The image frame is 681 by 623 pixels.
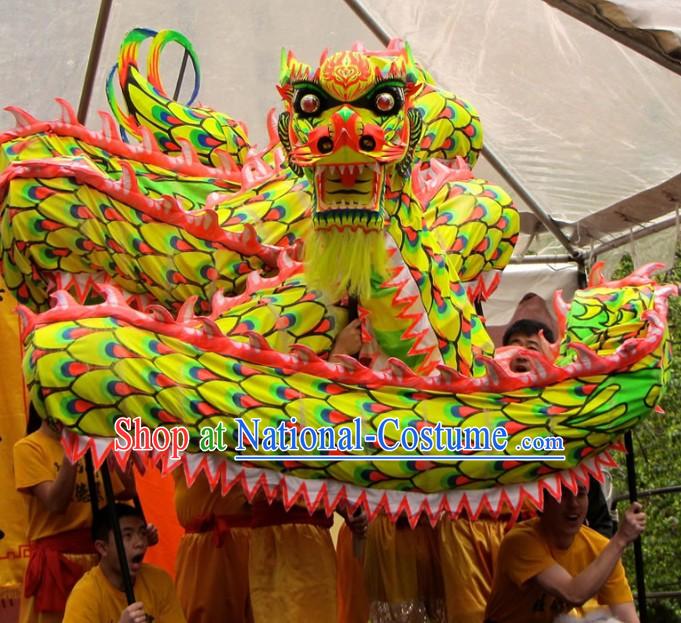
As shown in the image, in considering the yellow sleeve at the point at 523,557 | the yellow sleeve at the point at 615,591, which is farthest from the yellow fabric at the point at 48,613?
the yellow sleeve at the point at 615,591

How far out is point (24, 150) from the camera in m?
3.46

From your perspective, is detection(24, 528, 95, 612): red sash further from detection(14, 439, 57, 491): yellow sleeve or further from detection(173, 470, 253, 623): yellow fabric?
detection(173, 470, 253, 623): yellow fabric

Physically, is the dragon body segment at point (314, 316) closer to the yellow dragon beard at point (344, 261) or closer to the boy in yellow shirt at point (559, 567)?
the yellow dragon beard at point (344, 261)

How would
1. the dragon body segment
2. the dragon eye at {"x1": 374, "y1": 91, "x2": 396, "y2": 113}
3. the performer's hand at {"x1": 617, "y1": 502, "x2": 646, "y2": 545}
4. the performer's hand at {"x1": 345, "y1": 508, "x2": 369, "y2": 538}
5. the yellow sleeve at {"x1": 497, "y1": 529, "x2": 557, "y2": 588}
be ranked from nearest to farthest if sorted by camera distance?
the dragon body segment < the dragon eye at {"x1": 374, "y1": 91, "x2": 396, "y2": 113} < the performer's hand at {"x1": 617, "y1": 502, "x2": 646, "y2": 545} < the yellow sleeve at {"x1": 497, "y1": 529, "x2": 557, "y2": 588} < the performer's hand at {"x1": 345, "y1": 508, "x2": 369, "y2": 538}

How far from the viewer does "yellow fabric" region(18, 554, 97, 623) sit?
3.32 metres

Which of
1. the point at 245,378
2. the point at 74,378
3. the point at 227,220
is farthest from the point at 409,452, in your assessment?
the point at 227,220

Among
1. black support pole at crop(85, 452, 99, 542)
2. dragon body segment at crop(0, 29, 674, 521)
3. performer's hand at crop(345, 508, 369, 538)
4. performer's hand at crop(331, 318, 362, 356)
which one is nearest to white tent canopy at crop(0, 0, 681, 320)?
dragon body segment at crop(0, 29, 674, 521)

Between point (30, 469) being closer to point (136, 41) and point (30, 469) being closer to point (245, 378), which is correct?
point (245, 378)

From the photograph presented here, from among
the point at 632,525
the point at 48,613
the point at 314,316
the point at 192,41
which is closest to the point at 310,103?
the point at 314,316

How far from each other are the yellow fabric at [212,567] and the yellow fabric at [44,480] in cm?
37

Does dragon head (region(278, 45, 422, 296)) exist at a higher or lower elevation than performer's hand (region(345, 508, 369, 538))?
higher

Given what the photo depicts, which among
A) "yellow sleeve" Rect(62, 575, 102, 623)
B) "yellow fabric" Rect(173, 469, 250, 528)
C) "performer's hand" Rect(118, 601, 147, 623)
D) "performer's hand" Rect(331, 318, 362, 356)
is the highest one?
"performer's hand" Rect(331, 318, 362, 356)

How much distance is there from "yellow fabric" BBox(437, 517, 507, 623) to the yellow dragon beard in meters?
0.92

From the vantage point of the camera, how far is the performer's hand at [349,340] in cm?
309
